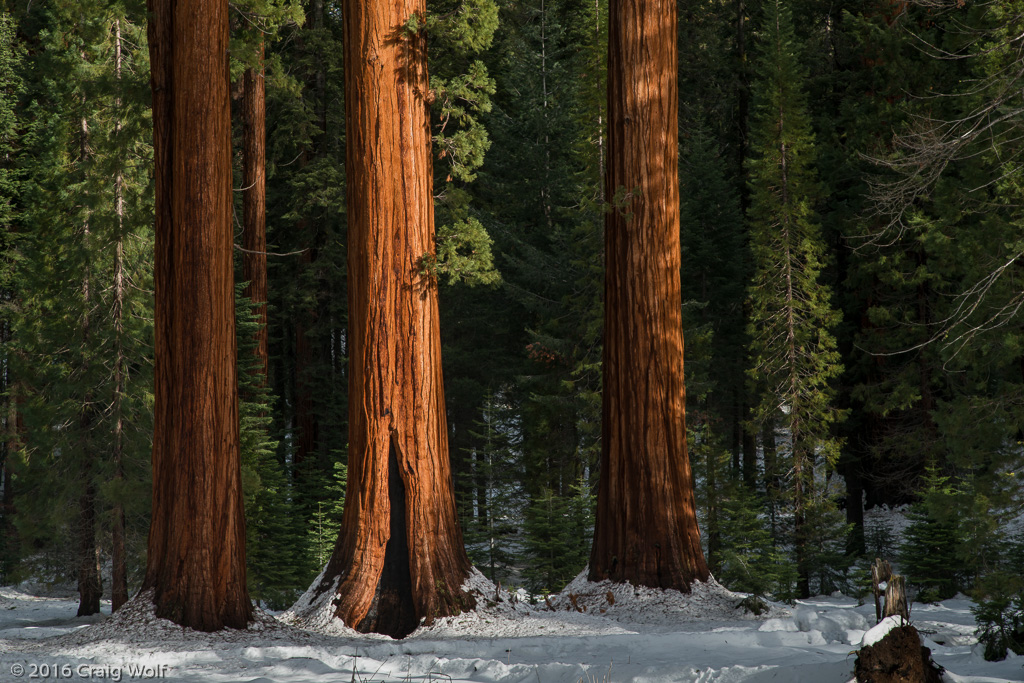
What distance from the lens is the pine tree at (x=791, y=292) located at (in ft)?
59.2

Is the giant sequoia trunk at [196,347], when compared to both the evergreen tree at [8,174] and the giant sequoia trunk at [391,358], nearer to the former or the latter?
the giant sequoia trunk at [391,358]

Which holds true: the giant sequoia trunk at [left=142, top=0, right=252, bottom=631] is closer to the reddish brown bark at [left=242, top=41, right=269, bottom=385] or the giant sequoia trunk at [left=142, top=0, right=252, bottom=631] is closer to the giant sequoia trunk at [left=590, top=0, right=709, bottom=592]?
the giant sequoia trunk at [left=590, top=0, right=709, bottom=592]

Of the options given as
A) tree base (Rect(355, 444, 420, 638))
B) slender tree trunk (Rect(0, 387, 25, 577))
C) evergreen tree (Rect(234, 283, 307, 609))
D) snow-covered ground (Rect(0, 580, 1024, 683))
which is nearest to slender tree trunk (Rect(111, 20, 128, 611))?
evergreen tree (Rect(234, 283, 307, 609))

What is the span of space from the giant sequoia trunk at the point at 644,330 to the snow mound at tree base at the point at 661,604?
143 mm

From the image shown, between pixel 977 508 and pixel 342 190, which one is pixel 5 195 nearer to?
pixel 342 190

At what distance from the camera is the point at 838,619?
23.4 feet

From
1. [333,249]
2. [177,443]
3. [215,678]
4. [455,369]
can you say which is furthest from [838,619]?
[333,249]

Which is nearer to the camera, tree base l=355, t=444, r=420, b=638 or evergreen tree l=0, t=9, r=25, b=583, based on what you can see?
tree base l=355, t=444, r=420, b=638

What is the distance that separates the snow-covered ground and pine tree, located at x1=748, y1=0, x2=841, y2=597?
9.59 m

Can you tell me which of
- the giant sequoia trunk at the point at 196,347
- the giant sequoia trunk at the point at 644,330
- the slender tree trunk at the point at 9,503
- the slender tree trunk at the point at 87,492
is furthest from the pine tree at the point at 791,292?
the slender tree trunk at the point at 9,503

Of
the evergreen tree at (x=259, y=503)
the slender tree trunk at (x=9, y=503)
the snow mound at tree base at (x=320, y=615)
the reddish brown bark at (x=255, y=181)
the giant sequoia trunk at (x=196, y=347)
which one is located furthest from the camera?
the slender tree trunk at (x=9, y=503)

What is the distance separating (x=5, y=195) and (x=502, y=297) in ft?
46.4

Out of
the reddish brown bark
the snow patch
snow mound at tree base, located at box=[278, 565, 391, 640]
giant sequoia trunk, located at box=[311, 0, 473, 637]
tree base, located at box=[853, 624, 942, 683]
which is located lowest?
snow mound at tree base, located at box=[278, 565, 391, 640]

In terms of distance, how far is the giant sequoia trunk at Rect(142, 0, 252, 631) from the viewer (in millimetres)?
7031
